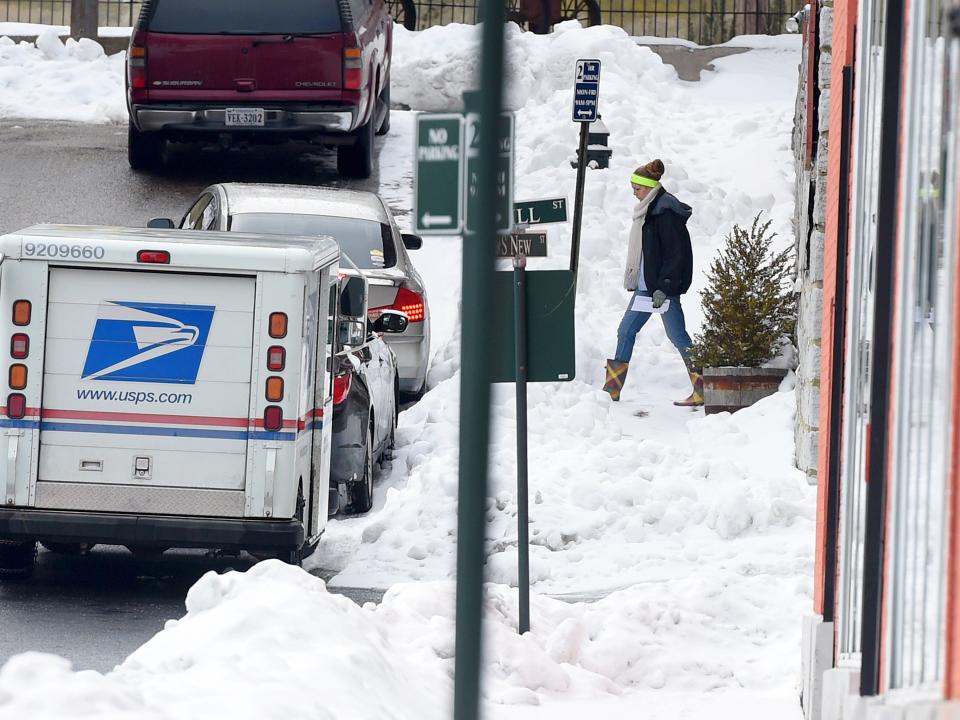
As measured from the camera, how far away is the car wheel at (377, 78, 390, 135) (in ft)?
68.5

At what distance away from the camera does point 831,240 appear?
8203 mm

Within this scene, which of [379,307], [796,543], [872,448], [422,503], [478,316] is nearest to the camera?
[478,316]

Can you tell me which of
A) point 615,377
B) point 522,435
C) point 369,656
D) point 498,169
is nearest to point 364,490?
point 522,435

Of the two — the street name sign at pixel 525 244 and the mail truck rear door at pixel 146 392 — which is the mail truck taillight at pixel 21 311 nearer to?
the mail truck rear door at pixel 146 392

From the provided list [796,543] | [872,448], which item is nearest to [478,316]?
[872,448]

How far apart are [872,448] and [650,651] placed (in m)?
3.16

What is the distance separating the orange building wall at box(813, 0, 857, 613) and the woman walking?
587 centimetres

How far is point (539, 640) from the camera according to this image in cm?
844

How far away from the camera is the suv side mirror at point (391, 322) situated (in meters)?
13.4

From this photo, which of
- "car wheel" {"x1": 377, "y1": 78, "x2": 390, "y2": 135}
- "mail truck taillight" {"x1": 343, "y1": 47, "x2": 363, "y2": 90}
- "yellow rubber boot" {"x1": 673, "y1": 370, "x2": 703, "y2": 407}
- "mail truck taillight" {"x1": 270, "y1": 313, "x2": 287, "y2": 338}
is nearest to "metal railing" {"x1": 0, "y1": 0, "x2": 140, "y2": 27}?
"car wheel" {"x1": 377, "y1": 78, "x2": 390, "y2": 135}

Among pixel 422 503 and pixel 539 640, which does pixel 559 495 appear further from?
pixel 539 640

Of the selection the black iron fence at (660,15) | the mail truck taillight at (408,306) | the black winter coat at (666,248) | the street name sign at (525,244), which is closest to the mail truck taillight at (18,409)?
the street name sign at (525,244)

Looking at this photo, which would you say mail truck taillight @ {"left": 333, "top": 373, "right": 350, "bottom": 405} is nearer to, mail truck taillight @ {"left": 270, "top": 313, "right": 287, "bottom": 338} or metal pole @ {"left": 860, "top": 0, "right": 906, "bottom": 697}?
mail truck taillight @ {"left": 270, "top": 313, "right": 287, "bottom": 338}

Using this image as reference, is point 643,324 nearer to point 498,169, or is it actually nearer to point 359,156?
point 359,156
